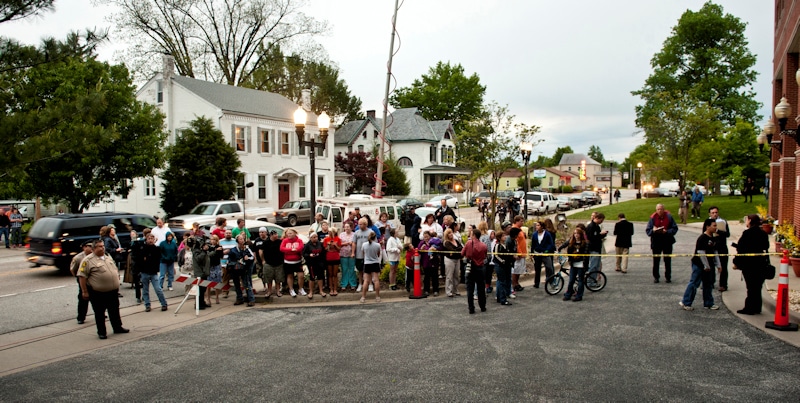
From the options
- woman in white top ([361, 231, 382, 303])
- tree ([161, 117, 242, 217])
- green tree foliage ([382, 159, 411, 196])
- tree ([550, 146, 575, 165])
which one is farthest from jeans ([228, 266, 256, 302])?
tree ([550, 146, 575, 165])

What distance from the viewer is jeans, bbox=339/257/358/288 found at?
12.8 metres

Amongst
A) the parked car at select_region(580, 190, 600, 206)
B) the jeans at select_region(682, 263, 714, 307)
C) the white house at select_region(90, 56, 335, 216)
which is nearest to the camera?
the jeans at select_region(682, 263, 714, 307)

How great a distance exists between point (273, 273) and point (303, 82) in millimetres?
52349

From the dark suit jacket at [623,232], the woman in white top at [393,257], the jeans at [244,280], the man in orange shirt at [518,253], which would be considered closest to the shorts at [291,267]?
the jeans at [244,280]

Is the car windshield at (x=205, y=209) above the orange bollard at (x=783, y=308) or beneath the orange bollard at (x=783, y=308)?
above

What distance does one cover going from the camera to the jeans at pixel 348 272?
12.8 m

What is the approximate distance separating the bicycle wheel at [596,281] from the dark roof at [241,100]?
29.2m

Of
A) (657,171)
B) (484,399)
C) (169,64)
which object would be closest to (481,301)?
(484,399)

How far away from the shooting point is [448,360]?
7.51 metres

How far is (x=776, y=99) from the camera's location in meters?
21.8

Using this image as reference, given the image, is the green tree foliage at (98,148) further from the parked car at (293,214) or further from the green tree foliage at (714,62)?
the green tree foliage at (714,62)

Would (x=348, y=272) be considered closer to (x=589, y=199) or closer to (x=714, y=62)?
(x=589, y=199)

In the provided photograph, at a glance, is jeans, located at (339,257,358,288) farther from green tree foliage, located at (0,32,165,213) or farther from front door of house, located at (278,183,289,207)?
front door of house, located at (278,183,289,207)

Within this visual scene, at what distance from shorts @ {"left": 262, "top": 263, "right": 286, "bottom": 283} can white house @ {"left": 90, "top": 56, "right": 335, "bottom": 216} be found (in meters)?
22.9
